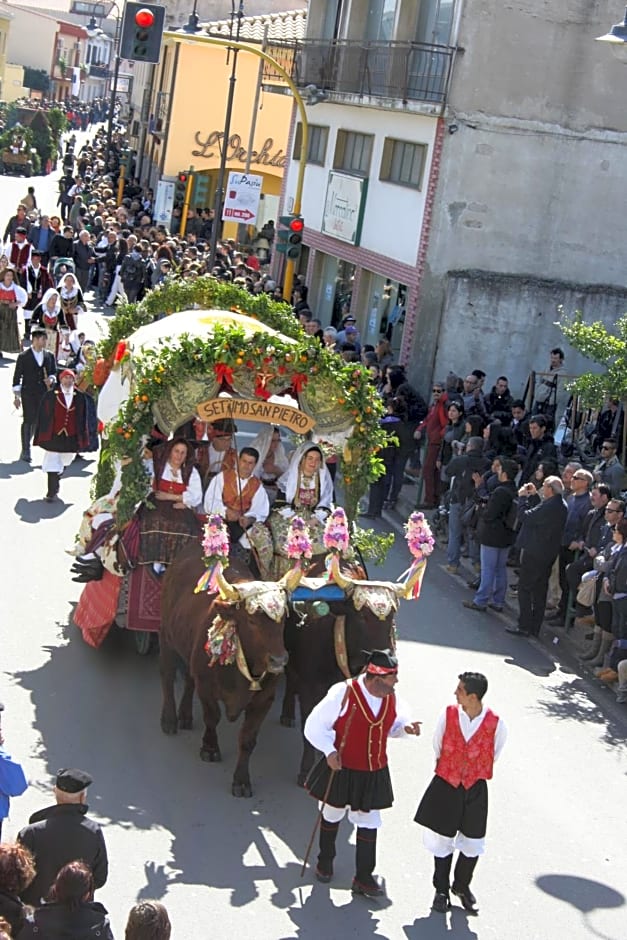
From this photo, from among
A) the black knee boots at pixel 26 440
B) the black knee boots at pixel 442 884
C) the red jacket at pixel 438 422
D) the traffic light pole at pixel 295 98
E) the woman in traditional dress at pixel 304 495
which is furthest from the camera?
the traffic light pole at pixel 295 98

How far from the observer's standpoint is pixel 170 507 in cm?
1256

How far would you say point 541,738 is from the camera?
1243cm

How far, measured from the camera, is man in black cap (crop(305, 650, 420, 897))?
29.3 feet

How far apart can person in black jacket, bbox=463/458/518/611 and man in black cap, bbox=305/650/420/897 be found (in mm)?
6816

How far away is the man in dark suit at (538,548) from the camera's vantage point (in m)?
15.1

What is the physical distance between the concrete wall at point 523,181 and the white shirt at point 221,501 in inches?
572

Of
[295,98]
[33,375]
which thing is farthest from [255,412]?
[295,98]

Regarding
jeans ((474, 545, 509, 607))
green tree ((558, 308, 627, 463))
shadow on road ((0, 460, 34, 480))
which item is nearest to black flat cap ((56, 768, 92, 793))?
jeans ((474, 545, 509, 607))

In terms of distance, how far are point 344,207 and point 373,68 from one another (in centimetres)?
296

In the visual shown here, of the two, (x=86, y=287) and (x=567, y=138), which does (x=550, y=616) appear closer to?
(x=567, y=138)

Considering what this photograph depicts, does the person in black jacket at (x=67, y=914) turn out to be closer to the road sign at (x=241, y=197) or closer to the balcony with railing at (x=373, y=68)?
the balcony with railing at (x=373, y=68)


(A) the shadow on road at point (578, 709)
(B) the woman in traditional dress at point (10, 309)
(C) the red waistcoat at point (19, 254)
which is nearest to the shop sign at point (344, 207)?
(C) the red waistcoat at point (19, 254)

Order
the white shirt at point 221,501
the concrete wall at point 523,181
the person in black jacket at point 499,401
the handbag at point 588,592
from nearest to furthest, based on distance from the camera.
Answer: the white shirt at point 221,501, the handbag at point 588,592, the person in black jacket at point 499,401, the concrete wall at point 523,181

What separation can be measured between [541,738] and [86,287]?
956 inches
